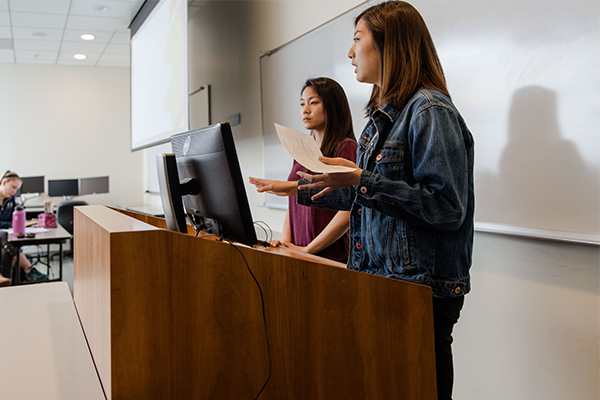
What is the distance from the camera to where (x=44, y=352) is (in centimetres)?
92

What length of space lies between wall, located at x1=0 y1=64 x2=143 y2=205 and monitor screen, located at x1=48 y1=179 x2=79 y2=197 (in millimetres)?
338

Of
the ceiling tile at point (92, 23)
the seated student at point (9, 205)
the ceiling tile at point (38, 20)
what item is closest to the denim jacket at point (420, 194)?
the seated student at point (9, 205)

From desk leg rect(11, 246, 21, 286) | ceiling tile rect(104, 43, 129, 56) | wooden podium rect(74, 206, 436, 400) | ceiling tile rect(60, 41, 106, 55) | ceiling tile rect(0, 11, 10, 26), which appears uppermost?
ceiling tile rect(104, 43, 129, 56)

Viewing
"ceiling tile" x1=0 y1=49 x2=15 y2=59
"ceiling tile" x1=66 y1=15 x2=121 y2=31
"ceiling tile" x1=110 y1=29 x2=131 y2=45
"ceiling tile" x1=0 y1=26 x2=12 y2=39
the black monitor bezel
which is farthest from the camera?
the black monitor bezel

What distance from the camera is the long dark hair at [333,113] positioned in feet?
5.98

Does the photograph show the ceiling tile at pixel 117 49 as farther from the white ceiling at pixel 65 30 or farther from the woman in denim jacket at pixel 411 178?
the woman in denim jacket at pixel 411 178

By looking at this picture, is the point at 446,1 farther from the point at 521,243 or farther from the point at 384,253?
the point at 384,253

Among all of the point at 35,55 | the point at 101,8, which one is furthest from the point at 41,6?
the point at 35,55

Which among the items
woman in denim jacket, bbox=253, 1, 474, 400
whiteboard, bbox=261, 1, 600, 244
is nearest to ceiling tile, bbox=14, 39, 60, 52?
whiteboard, bbox=261, 1, 600, 244

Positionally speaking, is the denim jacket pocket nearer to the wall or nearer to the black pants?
the black pants

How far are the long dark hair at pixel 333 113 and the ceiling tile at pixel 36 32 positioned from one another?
4.67m

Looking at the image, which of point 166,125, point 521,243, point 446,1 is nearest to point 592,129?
point 521,243

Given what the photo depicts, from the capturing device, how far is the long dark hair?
5.98 feet

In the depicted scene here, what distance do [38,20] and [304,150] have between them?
5218 mm
